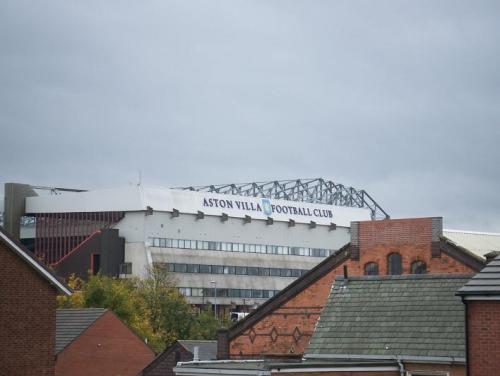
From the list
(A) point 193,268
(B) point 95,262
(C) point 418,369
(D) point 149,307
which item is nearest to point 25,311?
(C) point 418,369

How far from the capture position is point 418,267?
43750 mm

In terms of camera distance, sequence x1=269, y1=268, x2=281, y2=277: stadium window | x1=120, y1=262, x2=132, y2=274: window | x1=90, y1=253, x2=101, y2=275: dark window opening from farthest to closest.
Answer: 1. x1=269, y1=268, x2=281, y2=277: stadium window
2. x1=90, y1=253, x2=101, y2=275: dark window opening
3. x1=120, y1=262, x2=132, y2=274: window

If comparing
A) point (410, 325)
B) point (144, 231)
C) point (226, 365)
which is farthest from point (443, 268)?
point (144, 231)

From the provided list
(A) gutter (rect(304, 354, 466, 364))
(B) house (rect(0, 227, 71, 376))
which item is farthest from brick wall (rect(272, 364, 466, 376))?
(B) house (rect(0, 227, 71, 376))

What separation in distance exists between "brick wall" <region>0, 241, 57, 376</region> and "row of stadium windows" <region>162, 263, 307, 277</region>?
90.9 meters

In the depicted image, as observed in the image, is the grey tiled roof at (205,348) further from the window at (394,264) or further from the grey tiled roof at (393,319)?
the grey tiled roof at (393,319)

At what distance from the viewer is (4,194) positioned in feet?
458

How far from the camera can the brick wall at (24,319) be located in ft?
116

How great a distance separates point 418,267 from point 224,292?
92.8 meters

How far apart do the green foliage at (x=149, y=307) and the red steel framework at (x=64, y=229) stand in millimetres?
21294

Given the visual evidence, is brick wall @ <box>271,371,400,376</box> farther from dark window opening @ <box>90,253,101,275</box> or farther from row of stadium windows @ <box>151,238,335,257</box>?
dark window opening @ <box>90,253,101,275</box>

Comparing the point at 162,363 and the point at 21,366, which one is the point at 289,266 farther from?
the point at 21,366

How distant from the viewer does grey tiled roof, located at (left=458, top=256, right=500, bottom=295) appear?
24.1 m

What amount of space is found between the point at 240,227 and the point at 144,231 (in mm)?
16454
